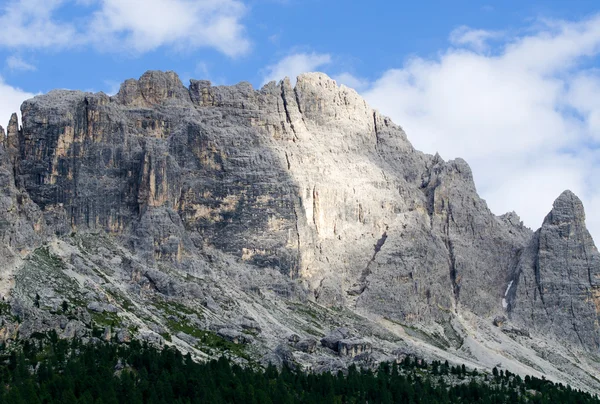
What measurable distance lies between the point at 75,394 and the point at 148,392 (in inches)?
501

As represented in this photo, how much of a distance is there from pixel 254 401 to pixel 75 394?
29709mm

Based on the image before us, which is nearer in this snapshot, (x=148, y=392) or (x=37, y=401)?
(x=37, y=401)

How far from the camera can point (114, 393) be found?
191875mm

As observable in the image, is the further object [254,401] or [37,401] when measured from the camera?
[254,401]

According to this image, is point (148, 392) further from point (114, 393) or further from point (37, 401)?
point (37, 401)

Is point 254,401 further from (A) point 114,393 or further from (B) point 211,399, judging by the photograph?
(A) point 114,393

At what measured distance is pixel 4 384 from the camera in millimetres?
194375

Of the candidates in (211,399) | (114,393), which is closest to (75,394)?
(114,393)

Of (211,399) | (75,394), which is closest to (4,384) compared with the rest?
(75,394)

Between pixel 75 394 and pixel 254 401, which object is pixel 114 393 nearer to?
pixel 75 394

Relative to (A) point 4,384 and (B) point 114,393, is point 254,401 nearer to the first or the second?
(B) point 114,393

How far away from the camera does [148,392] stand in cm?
19975

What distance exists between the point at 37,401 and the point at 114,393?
1419 centimetres

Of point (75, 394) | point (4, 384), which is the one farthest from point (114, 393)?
point (4, 384)
